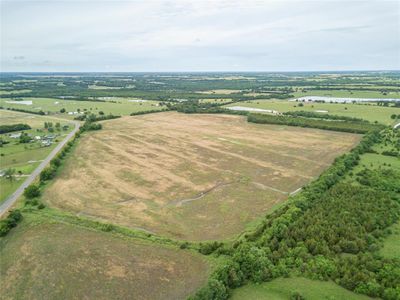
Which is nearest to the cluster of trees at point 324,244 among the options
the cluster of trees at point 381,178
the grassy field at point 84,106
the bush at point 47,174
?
the cluster of trees at point 381,178

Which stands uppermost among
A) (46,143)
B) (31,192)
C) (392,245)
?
(46,143)

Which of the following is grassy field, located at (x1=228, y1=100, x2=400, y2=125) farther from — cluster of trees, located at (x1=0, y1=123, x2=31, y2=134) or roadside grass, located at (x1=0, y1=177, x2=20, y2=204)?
roadside grass, located at (x1=0, y1=177, x2=20, y2=204)

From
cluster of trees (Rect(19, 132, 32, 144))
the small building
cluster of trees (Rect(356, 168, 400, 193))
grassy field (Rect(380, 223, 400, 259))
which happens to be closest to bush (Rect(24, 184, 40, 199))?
the small building

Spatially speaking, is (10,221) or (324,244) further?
(10,221)

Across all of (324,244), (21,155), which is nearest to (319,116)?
(324,244)

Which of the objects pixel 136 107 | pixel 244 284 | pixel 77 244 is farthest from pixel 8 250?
pixel 136 107

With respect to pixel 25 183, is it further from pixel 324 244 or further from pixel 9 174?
pixel 324 244

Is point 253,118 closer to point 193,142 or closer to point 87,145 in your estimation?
point 193,142

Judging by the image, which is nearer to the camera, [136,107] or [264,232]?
[264,232]
